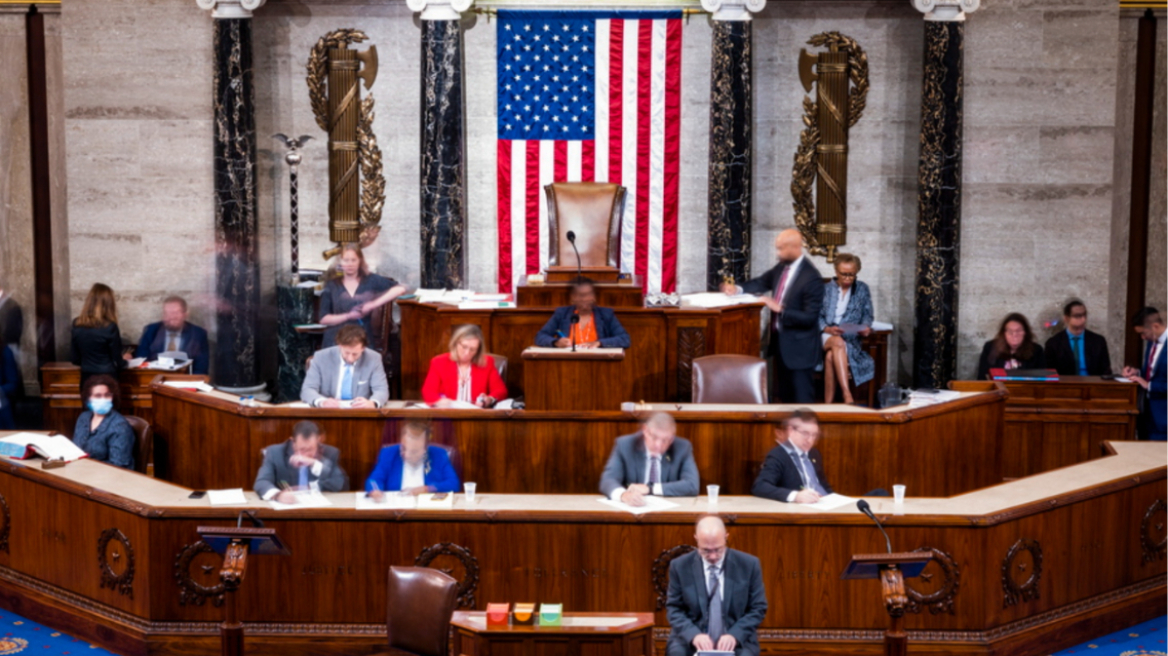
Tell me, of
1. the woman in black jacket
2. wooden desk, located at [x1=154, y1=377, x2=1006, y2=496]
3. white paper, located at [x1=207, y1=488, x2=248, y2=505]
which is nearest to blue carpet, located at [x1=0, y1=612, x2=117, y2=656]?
white paper, located at [x1=207, y1=488, x2=248, y2=505]

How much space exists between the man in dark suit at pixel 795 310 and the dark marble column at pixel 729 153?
1.43 metres

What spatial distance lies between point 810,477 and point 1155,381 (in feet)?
13.7

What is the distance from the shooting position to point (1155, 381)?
10.6 metres

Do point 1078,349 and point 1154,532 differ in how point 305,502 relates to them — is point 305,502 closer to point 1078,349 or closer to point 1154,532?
point 1154,532

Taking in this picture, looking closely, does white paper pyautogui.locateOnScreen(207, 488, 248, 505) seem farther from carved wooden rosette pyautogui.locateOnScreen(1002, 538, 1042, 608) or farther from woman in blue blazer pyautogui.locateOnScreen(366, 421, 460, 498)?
carved wooden rosette pyautogui.locateOnScreen(1002, 538, 1042, 608)

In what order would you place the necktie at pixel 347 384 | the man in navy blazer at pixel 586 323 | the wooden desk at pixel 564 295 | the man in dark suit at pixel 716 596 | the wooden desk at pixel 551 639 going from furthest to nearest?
1. the wooden desk at pixel 564 295
2. the man in navy blazer at pixel 586 323
3. the necktie at pixel 347 384
4. the man in dark suit at pixel 716 596
5. the wooden desk at pixel 551 639

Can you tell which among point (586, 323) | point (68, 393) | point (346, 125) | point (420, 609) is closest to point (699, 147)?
point (346, 125)

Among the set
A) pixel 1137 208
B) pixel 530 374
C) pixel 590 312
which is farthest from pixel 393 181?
pixel 1137 208

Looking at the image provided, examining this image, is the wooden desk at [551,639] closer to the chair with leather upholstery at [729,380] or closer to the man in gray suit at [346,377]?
the man in gray suit at [346,377]

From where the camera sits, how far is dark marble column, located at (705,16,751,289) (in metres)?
12.2

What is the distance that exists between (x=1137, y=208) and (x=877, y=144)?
8.38ft

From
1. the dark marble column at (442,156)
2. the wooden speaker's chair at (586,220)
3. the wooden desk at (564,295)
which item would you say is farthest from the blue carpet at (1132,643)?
the dark marble column at (442,156)

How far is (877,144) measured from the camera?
12.7m

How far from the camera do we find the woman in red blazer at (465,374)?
8953mm
